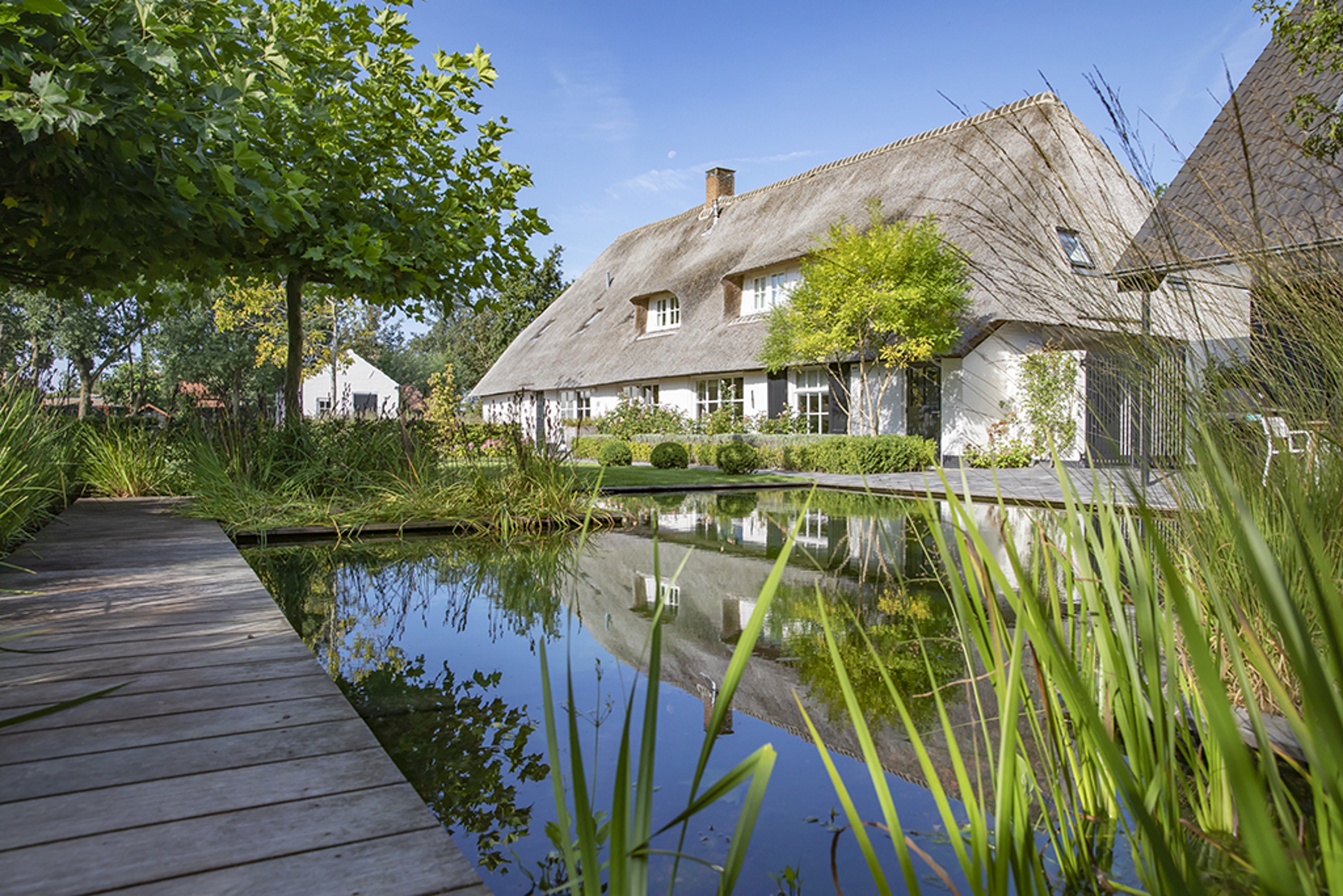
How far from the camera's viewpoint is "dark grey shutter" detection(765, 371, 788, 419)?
15961 millimetres

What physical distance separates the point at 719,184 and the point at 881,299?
10679 mm

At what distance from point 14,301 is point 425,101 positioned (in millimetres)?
21500

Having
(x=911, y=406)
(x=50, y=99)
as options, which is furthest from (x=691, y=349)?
(x=50, y=99)

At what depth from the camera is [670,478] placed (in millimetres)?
11969

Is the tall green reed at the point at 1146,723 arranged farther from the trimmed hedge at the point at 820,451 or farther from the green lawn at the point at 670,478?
the trimmed hedge at the point at 820,451

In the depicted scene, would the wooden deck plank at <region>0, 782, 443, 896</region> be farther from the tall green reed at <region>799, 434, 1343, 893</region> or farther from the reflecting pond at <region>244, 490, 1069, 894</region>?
the tall green reed at <region>799, 434, 1343, 893</region>

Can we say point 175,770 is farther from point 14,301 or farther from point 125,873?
point 14,301

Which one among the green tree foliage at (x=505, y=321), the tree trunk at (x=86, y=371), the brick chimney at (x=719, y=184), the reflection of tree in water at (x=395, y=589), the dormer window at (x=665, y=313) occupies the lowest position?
the reflection of tree in water at (x=395, y=589)

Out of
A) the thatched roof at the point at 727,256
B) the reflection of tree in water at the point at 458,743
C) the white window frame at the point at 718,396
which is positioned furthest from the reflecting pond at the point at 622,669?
the white window frame at the point at 718,396

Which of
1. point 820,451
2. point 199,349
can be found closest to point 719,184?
point 820,451

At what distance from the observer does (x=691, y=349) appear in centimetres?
1781

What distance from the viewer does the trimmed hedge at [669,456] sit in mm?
14734

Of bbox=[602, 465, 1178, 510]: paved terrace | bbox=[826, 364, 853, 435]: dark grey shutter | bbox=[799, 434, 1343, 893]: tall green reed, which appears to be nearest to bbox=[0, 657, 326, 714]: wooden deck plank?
bbox=[799, 434, 1343, 893]: tall green reed

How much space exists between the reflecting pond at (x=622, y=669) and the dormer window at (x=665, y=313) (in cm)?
1469
